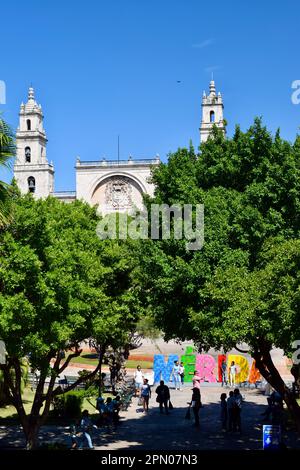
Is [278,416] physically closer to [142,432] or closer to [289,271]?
[142,432]

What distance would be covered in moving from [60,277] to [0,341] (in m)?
1.91

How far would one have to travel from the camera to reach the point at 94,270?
18969 mm

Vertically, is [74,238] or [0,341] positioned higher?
[74,238]

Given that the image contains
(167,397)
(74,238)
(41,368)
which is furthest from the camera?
(167,397)

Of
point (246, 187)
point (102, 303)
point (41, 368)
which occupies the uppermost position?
point (246, 187)

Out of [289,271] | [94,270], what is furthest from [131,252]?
[289,271]

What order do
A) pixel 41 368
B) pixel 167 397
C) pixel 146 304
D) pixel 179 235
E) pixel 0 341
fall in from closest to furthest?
pixel 0 341, pixel 41 368, pixel 179 235, pixel 146 304, pixel 167 397

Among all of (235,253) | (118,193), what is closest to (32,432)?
(235,253)

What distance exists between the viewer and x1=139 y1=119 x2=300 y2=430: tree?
16266 millimetres

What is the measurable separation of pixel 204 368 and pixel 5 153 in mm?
22659

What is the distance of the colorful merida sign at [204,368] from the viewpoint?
1303 inches

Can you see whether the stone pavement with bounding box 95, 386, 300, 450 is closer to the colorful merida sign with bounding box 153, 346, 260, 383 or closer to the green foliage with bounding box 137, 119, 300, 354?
the green foliage with bounding box 137, 119, 300, 354

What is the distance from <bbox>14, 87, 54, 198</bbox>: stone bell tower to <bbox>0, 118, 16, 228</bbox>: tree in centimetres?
6668

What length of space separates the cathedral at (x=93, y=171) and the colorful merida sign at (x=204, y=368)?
41.2 meters
